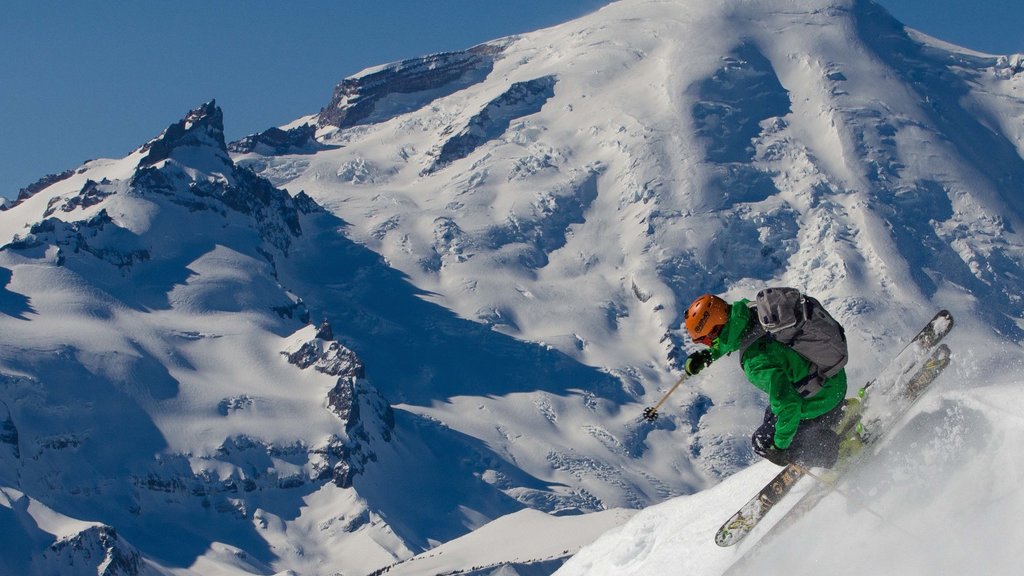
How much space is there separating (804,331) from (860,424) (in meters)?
1.13

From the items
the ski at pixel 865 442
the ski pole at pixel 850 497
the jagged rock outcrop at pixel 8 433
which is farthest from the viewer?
the jagged rock outcrop at pixel 8 433

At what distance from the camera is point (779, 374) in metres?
12.7

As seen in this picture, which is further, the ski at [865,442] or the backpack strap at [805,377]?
the backpack strap at [805,377]

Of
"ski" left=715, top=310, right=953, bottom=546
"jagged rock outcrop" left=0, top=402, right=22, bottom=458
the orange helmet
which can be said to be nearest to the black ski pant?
"ski" left=715, top=310, right=953, bottom=546

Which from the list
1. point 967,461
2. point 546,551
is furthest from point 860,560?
point 546,551

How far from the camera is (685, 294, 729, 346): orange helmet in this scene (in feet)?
42.6

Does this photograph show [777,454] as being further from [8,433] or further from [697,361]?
[8,433]

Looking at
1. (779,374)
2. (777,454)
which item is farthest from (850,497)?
(779,374)

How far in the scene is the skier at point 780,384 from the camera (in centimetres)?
1275

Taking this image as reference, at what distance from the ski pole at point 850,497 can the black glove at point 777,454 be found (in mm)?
124

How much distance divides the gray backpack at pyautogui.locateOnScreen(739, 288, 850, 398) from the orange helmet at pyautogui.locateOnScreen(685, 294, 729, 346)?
1.04 feet

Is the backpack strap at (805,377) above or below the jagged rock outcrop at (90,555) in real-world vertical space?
above

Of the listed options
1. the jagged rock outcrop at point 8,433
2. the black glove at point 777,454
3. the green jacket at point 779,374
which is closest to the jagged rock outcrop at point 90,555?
the jagged rock outcrop at point 8,433

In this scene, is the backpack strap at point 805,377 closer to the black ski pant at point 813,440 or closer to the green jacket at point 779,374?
the green jacket at point 779,374
